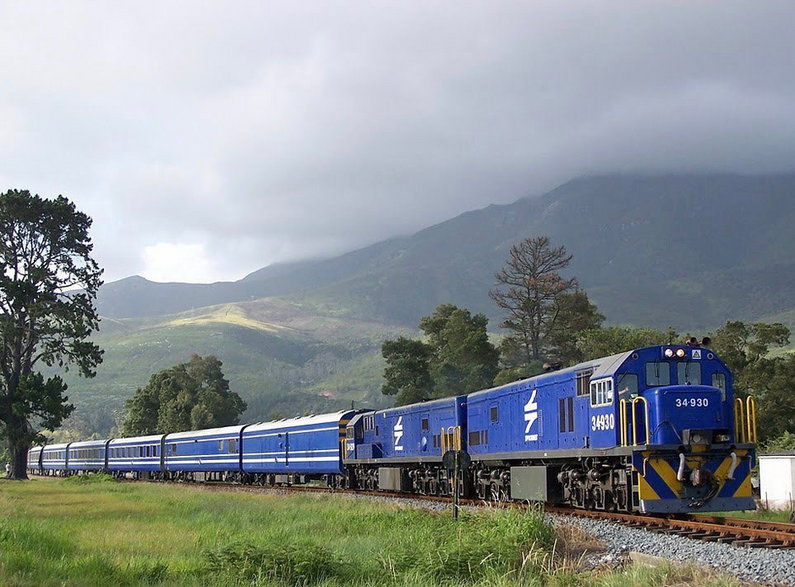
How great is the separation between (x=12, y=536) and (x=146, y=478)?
64.3 m

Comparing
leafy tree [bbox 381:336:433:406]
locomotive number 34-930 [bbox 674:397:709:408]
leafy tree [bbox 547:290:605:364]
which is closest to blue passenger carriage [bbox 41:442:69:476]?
leafy tree [bbox 381:336:433:406]

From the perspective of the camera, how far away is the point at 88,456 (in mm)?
89562

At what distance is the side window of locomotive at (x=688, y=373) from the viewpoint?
22.8 metres

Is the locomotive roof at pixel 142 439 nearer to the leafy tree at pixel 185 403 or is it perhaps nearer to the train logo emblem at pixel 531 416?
the leafy tree at pixel 185 403

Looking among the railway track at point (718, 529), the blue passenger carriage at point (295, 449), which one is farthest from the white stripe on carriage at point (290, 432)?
the railway track at point (718, 529)

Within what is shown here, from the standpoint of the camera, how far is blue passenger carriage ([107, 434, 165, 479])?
75062 millimetres

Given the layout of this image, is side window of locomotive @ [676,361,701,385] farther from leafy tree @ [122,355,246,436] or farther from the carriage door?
leafy tree @ [122,355,246,436]

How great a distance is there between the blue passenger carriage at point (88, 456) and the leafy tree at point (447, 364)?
27321 mm

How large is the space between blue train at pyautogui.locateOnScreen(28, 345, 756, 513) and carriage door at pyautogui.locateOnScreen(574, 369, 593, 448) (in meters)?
0.03

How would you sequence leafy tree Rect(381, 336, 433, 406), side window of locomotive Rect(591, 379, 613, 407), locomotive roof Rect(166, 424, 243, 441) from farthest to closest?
leafy tree Rect(381, 336, 433, 406) < locomotive roof Rect(166, 424, 243, 441) < side window of locomotive Rect(591, 379, 613, 407)

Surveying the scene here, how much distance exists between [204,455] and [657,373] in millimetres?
48894

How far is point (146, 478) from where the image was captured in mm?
80250

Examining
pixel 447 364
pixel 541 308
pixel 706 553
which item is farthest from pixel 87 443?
pixel 706 553

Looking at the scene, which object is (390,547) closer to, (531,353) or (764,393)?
(764,393)
